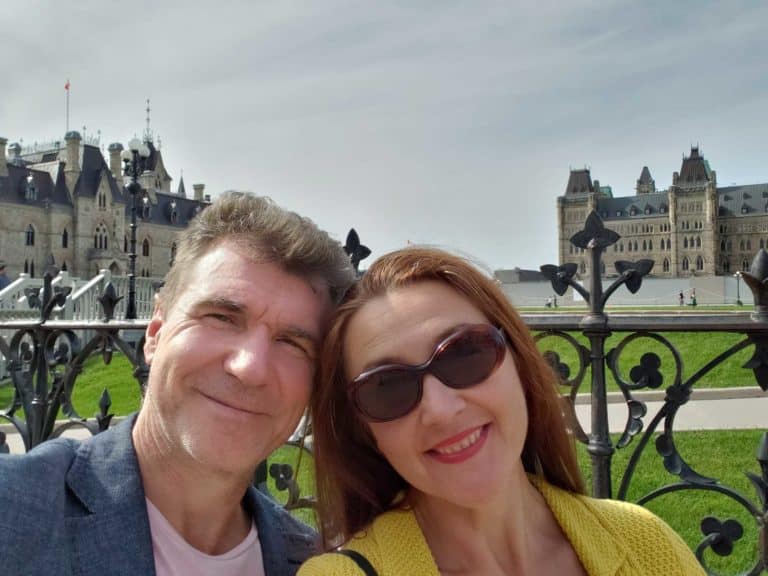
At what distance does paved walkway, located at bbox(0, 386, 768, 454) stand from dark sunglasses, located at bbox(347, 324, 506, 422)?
5.86 metres

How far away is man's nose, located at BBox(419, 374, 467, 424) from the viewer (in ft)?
5.15

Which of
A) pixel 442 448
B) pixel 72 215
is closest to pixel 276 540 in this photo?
pixel 442 448

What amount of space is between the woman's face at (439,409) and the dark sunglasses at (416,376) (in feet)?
0.07

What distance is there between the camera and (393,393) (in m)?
1.62

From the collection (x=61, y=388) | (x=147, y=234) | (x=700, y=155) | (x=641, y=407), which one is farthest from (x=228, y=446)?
(x=700, y=155)

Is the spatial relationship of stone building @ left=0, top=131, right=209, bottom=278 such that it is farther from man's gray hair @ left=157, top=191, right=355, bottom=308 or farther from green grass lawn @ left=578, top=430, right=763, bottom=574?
man's gray hair @ left=157, top=191, right=355, bottom=308

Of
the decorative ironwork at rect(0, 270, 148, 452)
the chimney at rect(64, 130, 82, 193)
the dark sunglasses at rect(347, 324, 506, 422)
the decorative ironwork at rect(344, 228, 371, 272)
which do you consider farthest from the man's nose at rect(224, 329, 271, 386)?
the chimney at rect(64, 130, 82, 193)

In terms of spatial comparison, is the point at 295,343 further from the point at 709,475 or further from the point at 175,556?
the point at 709,475

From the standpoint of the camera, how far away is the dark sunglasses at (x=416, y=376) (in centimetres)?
161

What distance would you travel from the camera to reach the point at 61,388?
11.8ft

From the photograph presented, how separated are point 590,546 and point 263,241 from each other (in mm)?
1310

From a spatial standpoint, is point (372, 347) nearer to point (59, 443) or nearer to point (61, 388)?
point (59, 443)

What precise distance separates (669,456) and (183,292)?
204 centimetres

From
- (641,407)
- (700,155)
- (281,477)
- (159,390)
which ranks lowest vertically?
(281,477)
